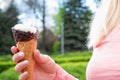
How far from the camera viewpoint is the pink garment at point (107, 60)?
1735 millimetres

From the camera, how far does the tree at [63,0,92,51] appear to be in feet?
98.5

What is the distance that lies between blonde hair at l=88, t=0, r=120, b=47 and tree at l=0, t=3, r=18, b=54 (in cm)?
2380

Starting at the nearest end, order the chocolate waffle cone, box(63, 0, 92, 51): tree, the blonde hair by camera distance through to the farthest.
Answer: the chocolate waffle cone → the blonde hair → box(63, 0, 92, 51): tree

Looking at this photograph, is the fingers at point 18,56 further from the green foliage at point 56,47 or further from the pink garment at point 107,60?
the green foliage at point 56,47

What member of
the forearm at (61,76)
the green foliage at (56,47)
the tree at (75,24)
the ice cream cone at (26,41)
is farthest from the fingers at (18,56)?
the green foliage at (56,47)

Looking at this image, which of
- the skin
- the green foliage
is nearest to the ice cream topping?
the skin

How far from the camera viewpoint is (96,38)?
1.86m

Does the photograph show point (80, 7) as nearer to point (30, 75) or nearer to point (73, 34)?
point (73, 34)

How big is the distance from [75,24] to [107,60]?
2911 cm

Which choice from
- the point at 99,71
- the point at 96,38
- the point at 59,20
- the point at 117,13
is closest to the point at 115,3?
the point at 117,13

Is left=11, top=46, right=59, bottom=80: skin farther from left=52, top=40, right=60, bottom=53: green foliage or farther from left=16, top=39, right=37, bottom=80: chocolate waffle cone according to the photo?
left=52, top=40, right=60, bottom=53: green foliage

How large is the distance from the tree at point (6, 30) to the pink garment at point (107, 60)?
23.9 metres

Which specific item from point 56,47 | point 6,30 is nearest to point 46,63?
point 6,30

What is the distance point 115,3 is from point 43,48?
29023 mm
